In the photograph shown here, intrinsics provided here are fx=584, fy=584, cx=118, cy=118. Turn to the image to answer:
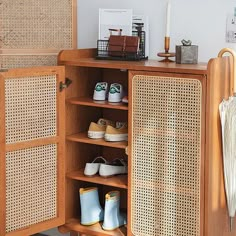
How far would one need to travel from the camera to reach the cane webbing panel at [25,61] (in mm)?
2981

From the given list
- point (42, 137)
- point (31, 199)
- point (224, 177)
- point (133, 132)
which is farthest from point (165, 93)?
point (31, 199)

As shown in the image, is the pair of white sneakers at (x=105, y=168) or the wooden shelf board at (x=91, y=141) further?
the pair of white sneakers at (x=105, y=168)

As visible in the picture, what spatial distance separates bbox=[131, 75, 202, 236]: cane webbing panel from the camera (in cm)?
246

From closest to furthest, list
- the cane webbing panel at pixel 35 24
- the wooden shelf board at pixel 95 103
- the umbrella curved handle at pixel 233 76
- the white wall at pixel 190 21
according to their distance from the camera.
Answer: the umbrella curved handle at pixel 233 76, the wooden shelf board at pixel 95 103, the white wall at pixel 190 21, the cane webbing panel at pixel 35 24

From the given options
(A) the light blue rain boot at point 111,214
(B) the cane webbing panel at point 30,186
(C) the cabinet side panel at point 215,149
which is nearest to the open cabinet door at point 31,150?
(B) the cane webbing panel at point 30,186

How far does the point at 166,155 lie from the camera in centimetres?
254

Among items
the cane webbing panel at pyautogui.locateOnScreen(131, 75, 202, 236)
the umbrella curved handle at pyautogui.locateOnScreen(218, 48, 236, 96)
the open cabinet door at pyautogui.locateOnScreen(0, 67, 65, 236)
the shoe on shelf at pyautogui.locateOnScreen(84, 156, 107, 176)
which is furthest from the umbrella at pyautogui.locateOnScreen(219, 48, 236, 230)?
the open cabinet door at pyautogui.locateOnScreen(0, 67, 65, 236)

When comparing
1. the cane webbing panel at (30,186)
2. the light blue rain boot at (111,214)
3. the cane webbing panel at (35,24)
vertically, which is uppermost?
the cane webbing panel at (35,24)

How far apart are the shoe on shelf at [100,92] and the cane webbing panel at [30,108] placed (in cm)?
20

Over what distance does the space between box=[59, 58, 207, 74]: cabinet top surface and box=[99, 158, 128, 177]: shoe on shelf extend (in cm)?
51

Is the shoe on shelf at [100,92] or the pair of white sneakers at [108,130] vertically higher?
the shoe on shelf at [100,92]

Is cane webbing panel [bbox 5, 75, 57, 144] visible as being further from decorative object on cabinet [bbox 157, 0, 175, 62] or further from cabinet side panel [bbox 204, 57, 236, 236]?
cabinet side panel [bbox 204, 57, 236, 236]

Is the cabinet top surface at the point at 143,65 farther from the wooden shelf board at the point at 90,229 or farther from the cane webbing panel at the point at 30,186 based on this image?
the wooden shelf board at the point at 90,229

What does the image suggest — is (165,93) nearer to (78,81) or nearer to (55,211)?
(78,81)
